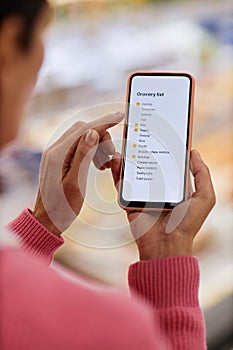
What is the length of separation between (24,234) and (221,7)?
106cm

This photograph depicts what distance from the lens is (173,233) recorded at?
0.74 m

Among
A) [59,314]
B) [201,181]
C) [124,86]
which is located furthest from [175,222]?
[124,86]

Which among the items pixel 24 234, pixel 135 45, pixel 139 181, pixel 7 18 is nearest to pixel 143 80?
pixel 139 181

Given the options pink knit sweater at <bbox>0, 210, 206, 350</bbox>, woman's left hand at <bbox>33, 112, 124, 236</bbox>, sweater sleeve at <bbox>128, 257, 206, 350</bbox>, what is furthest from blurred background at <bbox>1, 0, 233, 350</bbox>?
pink knit sweater at <bbox>0, 210, 206, 350</bbox>

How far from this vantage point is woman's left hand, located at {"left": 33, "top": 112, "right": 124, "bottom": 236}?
790 mm

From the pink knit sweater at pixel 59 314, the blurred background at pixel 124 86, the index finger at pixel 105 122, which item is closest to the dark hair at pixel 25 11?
the pink knit sweater at pixel 59 314

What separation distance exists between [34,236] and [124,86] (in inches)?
33.8

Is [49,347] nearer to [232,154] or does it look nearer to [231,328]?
[231,328]

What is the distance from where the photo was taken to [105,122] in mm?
796

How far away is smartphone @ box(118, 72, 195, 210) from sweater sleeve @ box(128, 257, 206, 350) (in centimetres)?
11

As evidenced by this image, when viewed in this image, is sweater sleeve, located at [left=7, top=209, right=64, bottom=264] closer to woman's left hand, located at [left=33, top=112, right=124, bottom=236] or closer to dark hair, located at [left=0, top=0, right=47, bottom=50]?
woman's left hand, located at [left=33, top=112, right=124, bottom=236]

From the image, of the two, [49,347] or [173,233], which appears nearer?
[49,347]

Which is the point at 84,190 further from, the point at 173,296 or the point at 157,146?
the point at 173,296

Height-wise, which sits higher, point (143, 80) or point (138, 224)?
point (143, 80)
